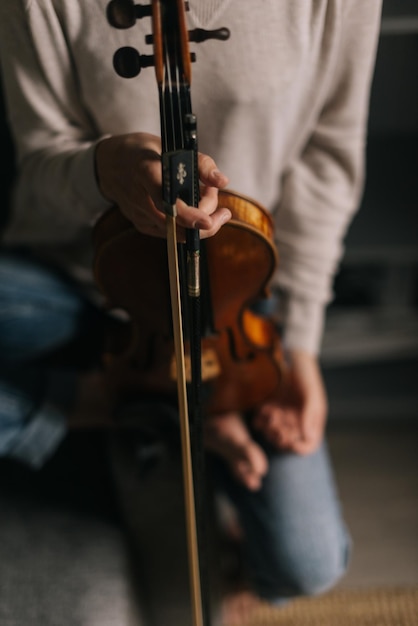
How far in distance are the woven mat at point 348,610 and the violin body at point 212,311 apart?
420mm

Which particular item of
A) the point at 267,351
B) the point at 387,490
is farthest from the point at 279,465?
the point at 387,490

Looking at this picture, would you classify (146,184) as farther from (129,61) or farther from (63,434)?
(63,434)

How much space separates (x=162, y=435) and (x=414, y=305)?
0.54 metres

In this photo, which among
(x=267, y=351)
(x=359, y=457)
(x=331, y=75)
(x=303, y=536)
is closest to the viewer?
(x=331, y=75)

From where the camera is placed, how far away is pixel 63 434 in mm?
924

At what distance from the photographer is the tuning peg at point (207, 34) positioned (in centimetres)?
50

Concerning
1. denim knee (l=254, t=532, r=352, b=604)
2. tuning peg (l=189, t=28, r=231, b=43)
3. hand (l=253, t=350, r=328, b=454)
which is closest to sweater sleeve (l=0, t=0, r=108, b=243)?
tuning peg (l=189, t=28, r=231, b=43)

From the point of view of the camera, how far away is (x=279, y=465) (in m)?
Result: 0.93

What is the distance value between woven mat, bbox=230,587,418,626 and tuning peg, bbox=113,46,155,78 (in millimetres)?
877

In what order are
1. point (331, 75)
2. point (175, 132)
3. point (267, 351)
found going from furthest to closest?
point (267, 351)
point (331, 75)
point (175, 132)

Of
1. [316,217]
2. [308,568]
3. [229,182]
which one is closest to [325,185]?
[316,217]

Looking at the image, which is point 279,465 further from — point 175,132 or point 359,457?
point 175,132

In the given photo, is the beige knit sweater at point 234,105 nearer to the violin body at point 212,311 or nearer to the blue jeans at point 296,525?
the violin body at point 212,311

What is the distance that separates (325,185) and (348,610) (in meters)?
0.68
